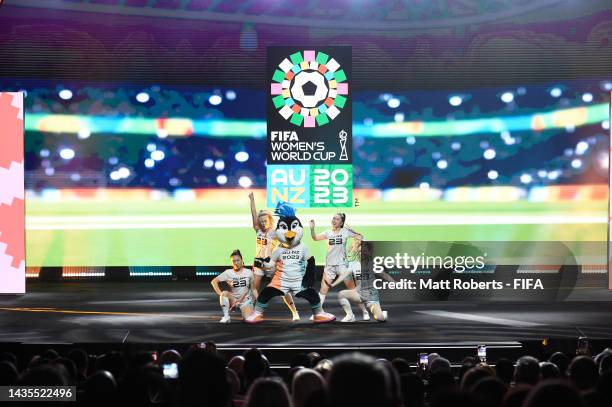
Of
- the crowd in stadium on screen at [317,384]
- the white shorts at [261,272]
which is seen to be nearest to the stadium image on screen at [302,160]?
the white shorts at [261,272]

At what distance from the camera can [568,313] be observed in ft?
33.5

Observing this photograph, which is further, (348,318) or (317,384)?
(348,318)

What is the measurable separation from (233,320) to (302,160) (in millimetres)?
2122

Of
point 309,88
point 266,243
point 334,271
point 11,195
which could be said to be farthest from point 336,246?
point 11,195

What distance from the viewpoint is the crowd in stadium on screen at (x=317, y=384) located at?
8.84ft

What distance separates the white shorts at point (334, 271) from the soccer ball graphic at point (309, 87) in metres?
2.02

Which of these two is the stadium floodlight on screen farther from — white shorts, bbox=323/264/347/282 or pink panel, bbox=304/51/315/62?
white shorts, bbox=323/264/347/282

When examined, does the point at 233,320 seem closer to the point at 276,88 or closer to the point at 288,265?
the point at 288,265

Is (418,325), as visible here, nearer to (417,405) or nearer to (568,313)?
(568,313)

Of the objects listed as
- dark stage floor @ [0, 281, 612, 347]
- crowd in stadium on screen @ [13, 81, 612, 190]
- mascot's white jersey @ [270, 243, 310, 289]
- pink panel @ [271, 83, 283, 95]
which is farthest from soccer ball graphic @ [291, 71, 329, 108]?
dark stage floor @ [0, 281, 612, 347]

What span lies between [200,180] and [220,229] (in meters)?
0.65

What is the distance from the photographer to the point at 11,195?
10008mm

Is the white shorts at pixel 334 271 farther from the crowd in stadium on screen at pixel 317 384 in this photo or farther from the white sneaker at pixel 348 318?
the crowd in stadium on screen at pixel 317 384

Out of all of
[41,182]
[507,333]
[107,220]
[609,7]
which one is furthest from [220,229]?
[609,7]
